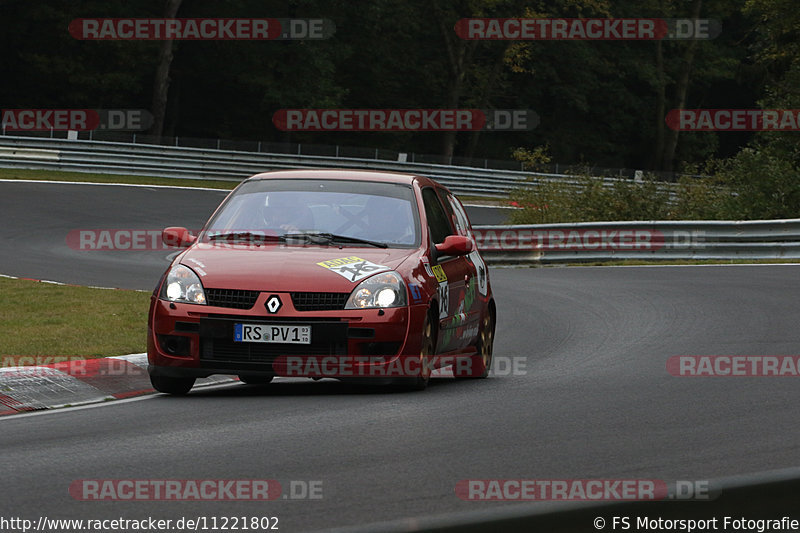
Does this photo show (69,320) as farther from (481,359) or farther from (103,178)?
(103,178)

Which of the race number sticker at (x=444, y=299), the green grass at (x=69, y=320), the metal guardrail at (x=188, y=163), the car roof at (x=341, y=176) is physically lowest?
the green grass at (x=69, y=320)

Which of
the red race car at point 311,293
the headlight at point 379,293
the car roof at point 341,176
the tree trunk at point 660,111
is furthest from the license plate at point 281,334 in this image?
the tree trunk at point 660,111

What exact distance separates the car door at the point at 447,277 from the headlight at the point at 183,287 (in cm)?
171

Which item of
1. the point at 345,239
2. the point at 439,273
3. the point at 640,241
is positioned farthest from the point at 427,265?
the point at 640,241

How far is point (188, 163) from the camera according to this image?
42.6m

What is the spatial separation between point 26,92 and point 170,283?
51.5 m

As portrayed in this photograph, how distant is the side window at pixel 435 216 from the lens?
10.2 m

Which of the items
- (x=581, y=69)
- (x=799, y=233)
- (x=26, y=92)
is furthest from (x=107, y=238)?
(x=581, y=69)

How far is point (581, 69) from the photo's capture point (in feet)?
225

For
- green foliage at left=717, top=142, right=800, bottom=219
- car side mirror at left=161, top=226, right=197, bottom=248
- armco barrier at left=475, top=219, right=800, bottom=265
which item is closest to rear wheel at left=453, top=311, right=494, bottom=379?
car side mirror at left=161, top=226, right=197, bottom=248

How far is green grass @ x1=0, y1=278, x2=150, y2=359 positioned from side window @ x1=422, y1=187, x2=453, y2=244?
272 centimetres

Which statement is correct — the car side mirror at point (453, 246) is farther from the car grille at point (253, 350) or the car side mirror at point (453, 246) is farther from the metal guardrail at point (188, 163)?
the metal guardrail at point (188, 163)

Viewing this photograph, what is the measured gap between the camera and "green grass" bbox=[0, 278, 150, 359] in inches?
433

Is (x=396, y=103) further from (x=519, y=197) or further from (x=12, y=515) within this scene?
(x=12, y=515)
